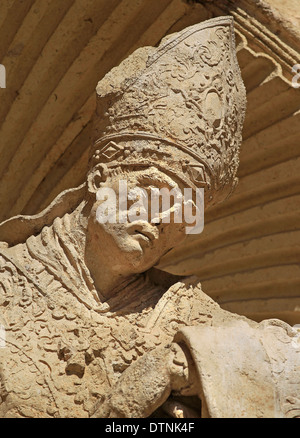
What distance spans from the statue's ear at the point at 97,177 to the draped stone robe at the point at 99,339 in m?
0.16

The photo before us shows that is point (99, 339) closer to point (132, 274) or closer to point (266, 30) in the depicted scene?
point (132, 274)

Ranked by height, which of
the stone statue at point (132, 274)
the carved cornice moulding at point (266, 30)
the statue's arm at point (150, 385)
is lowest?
the statue's arm at point (150, 385)

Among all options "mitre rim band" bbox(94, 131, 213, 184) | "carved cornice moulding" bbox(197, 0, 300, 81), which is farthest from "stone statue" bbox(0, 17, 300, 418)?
"carved cornice moulding" bbox(197, 0, 300, 81)

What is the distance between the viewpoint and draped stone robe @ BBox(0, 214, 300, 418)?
265 centimetres

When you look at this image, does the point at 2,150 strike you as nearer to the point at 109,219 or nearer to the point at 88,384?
the point at 109,219

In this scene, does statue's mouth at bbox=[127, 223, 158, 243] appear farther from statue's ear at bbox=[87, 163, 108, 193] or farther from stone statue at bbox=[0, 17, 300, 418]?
statue's ear at bbox=[87, 163, 108, 193]

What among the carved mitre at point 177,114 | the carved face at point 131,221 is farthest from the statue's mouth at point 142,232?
the carved mitre at point 177,114

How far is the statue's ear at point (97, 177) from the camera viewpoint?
127 inches

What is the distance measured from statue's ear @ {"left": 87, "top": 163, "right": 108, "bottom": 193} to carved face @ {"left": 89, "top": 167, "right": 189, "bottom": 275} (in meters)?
0.05

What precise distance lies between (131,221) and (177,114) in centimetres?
41

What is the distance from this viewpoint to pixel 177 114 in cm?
320

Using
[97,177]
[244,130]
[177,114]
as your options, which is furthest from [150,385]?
[244,130]

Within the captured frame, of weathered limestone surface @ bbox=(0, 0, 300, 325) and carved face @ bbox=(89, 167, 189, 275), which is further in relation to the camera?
weathered limestone surface @ bbox=(0, 0, 300, 325)

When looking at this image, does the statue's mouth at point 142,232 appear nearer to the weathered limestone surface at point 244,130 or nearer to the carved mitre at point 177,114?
the carved mitre at point 177,114
